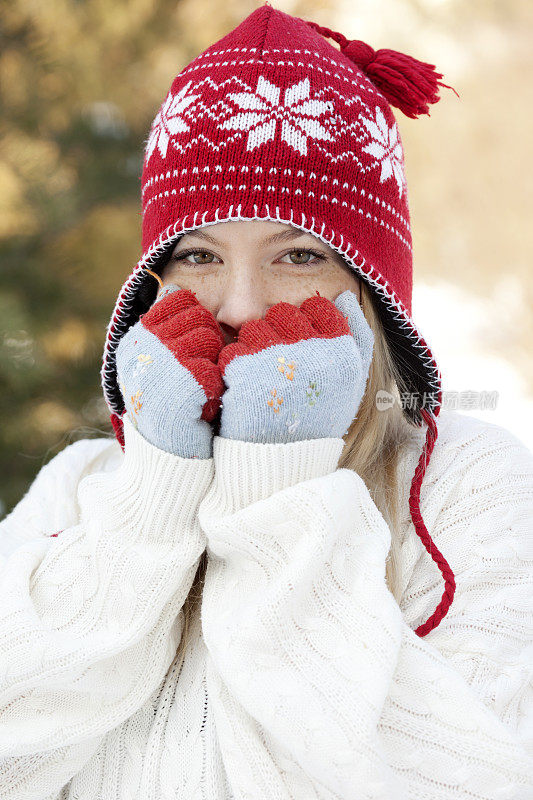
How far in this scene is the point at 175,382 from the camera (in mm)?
1002

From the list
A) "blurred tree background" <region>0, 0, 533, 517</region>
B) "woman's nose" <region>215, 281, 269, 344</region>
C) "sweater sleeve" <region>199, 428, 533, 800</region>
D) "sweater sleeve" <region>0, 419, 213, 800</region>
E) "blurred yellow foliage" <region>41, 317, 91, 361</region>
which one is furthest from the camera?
"blurred yellow foliage" <region>41, 317, 91, 361</region>

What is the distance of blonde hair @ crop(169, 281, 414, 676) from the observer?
1.20 meters

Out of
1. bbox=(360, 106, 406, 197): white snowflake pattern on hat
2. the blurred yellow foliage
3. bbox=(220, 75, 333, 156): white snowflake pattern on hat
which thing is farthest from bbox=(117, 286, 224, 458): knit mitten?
the blurred yellow foliage

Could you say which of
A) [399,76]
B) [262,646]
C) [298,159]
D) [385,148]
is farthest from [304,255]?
[262,646]

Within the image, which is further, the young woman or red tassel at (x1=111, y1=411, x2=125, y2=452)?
red tassel at (x1=111, y1=411, x2=125, y2=452)

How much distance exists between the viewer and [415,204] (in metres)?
2.59

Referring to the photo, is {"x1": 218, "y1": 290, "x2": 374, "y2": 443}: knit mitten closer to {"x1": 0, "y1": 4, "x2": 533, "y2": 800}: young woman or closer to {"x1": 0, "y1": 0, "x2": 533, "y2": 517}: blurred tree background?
{"x1": 0, "y1": 4, "x2": 533, "y2": 800}: young woman

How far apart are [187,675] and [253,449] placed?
1.19ft

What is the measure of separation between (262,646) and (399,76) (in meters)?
1.12

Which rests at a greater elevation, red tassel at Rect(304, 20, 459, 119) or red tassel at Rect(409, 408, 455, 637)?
red tassel at Rect(304, 20, 459, 119)

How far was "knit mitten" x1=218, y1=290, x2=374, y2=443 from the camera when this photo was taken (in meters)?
0.98

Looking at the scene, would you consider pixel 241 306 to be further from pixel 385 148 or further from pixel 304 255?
pixel 385 148

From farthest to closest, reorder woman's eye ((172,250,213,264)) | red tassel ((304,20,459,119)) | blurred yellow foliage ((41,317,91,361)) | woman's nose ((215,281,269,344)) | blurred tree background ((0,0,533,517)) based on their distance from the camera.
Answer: blurred yellow foliage ((41,317,91,361)) < blurred tree background ((0,0,533,517)) < red tassel ((304,20,459,119)) < woman's eye ((172,250,213,264)) < woman's nose ((215,281,269,344))

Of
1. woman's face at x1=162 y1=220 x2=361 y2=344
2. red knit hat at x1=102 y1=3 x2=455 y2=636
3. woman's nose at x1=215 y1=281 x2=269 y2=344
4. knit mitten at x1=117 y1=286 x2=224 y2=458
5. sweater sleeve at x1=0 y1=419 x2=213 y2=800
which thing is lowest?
sweater sleeve at x1=0 y1=419 x2=213 y2=800
